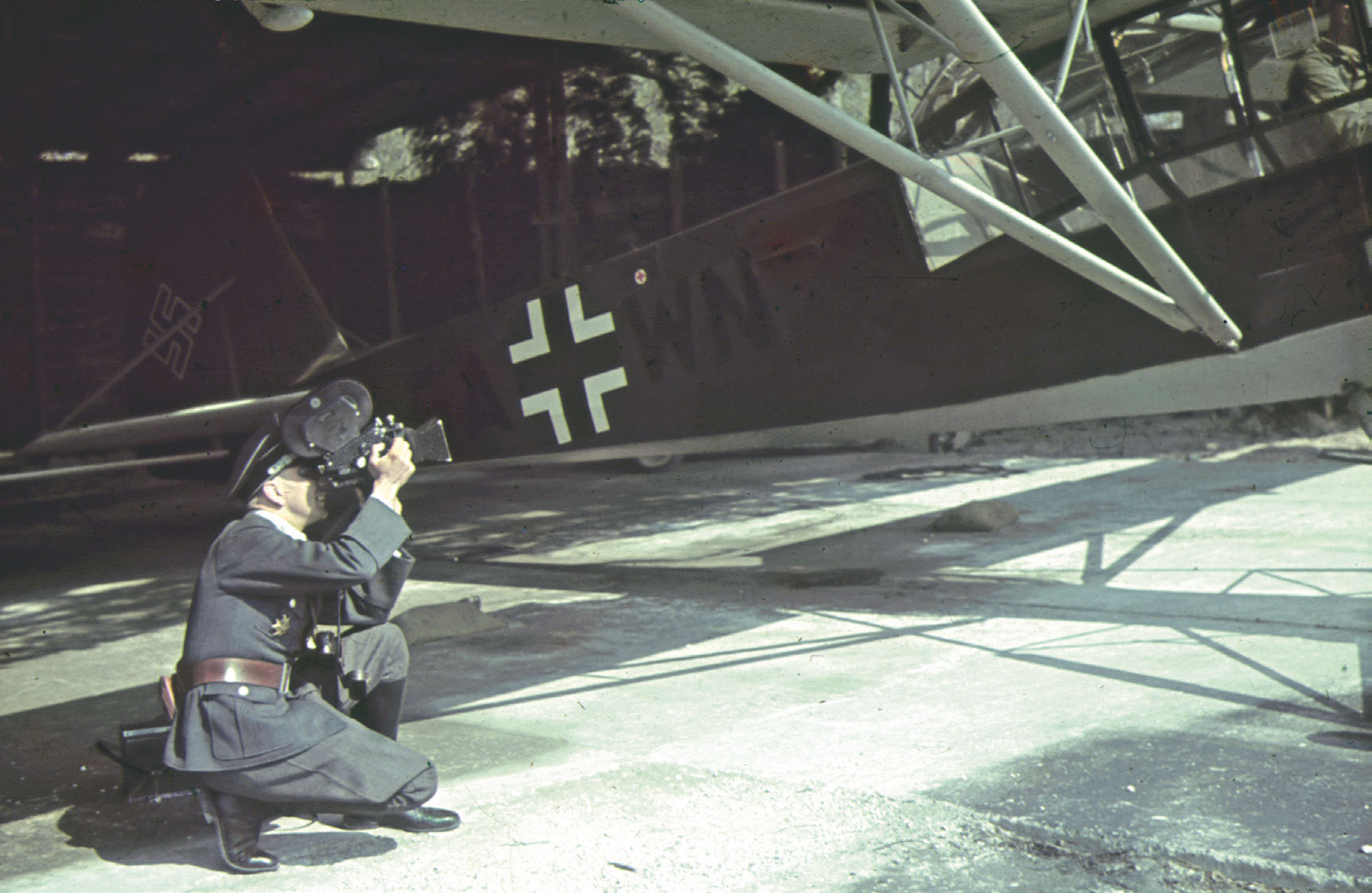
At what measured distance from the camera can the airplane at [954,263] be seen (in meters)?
5.28

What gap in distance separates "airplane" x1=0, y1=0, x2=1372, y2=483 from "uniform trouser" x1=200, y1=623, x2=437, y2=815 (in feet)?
9.67

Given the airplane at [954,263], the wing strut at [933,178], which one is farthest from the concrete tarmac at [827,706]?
the wing strut at [933,178]

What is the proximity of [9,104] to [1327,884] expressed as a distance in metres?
14.2

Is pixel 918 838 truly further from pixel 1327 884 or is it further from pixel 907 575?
pixel 907 575

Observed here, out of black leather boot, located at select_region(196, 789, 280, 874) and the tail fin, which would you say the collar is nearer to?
black leather boot, located at select_region(196, 789, 280, 874)

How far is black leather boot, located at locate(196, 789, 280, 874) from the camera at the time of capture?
10.4ft

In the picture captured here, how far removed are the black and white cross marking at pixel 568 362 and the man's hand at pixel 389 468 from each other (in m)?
3.87

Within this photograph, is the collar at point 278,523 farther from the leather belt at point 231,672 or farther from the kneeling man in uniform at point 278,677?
the leather belt at point 231,672

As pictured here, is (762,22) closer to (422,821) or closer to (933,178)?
(933,178)

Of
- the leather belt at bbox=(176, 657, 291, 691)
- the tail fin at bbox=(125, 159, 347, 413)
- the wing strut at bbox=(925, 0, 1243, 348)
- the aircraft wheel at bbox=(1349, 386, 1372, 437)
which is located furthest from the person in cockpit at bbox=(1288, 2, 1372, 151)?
the tail fin at bbox=(125, 159, 347, 413)

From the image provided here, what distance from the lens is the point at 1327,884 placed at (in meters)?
2.83

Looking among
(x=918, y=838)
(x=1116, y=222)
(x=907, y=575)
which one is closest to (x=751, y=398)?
(x=907, y=575)

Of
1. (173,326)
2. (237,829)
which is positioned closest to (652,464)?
(173,326)

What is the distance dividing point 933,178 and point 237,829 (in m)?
3.76
